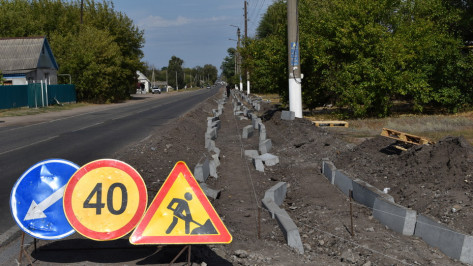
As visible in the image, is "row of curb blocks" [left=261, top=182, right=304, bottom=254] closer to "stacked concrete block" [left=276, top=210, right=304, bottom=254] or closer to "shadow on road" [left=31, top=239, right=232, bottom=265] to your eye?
"stacked concrete block" [left=276, top=210, right=304, bottom=254]

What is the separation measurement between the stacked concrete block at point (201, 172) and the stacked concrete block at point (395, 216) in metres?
3.61

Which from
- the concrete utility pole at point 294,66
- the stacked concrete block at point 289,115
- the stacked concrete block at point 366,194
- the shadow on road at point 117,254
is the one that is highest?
the concrete utility pole at point 294,66

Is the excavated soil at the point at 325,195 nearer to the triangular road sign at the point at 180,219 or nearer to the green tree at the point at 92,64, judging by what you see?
the triangular road sign at the point at 180,219

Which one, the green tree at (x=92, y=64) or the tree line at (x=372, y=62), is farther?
the green tree at (x=92, y=64)

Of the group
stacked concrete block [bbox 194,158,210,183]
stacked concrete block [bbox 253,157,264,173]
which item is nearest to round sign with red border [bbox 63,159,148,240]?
stacked concrete block [bbox 194,158,210,183]

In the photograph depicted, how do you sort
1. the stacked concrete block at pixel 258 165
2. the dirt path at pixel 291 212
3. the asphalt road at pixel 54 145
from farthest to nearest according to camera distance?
the stacked concrete block at pixel 258 165, the asphalt road at pixel 54 145, the dirt path at pixel 291 212

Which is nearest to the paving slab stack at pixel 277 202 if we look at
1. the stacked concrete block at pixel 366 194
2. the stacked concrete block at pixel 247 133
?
the stacked concrete block at pixel 366 194

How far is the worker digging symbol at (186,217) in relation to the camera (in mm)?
5262

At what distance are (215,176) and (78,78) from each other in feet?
147

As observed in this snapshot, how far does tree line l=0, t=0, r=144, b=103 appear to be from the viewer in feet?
174

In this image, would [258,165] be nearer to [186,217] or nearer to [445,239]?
[445,239]

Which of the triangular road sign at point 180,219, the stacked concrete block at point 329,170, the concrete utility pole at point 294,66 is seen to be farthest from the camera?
the concrete utility pole at point 294,66

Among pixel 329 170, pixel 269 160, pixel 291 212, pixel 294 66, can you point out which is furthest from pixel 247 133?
pixel 291 212

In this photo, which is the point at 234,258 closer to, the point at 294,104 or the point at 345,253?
the point at 345,253
